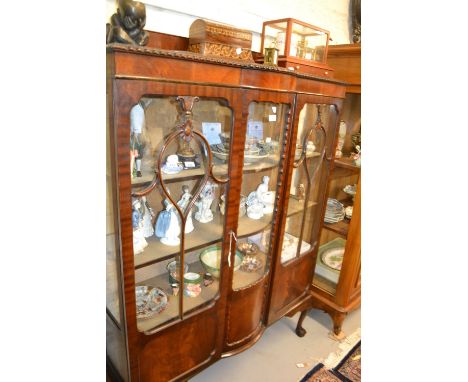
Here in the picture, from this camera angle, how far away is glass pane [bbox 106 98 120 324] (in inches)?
34.7

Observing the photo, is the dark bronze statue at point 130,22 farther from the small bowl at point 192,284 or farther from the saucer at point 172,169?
the small bowl at point 192,284

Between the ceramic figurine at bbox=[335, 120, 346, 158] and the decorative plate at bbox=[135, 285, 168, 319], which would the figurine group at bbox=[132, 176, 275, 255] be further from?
the ceramic figurine at bbox=[335, 120, 346, 158]

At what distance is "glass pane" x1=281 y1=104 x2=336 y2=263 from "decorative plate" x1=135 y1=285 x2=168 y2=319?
0.65m

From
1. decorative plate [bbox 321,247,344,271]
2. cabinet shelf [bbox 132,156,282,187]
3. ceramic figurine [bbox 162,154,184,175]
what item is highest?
ceramic figurine [bbox 162,154,184,175]

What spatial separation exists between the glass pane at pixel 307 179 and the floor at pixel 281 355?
0.64 m

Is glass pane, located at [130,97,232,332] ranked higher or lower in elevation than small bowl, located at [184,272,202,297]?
higher

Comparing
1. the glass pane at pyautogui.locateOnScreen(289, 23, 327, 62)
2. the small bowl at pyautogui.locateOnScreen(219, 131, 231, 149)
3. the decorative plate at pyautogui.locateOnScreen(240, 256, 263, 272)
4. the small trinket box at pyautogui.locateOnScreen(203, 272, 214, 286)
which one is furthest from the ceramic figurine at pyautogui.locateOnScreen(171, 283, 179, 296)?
the glass pane at pyautogui.locateOnScreen(289, 23, 327, 62)

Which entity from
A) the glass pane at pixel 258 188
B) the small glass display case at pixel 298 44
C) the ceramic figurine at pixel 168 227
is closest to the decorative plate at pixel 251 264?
the glass pane at pixel 258 188

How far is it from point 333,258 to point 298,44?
1.44 m
